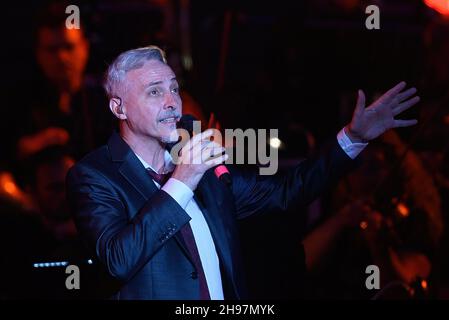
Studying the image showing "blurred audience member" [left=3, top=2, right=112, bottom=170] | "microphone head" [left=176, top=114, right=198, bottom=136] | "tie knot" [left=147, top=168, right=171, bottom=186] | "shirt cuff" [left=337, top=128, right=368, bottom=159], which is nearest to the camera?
"microphone head" [left=176, top=114, right=198, bottom=136]

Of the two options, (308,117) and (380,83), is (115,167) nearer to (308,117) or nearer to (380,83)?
(308,117)

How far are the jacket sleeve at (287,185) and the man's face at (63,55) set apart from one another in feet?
6.35

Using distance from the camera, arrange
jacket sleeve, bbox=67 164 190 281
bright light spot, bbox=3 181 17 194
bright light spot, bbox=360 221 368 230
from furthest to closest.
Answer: bright light spot, bbox=360 221 368 230 < bright light spot, bbox=3 181 17 194 < jacket sleeve, bbox=67 164 190 281

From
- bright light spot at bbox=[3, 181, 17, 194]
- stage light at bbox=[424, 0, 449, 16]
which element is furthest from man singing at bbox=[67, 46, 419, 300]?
stage light at bbox=[424, 0, 449, 16]

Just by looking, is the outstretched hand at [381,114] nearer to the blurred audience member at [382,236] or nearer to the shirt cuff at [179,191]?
the shirt cuff at [179,191]

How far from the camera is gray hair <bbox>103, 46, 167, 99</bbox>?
7.79ft

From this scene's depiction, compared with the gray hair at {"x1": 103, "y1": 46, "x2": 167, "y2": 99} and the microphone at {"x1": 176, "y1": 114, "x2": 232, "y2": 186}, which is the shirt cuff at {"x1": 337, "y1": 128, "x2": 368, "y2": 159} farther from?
the gray hair at {"x1": 103, "y1": 46, "x2": 167, "y2": 99}

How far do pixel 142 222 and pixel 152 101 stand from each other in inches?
17.2

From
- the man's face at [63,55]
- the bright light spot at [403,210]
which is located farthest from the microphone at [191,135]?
the man's face at [63,55]

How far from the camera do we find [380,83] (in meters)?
4.88

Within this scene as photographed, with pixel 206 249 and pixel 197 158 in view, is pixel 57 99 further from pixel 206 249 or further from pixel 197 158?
pixel 197 158

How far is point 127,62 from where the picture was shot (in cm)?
238

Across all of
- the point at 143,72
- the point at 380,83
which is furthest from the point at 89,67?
the point at 143,72

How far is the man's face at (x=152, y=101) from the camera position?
2.30 m
